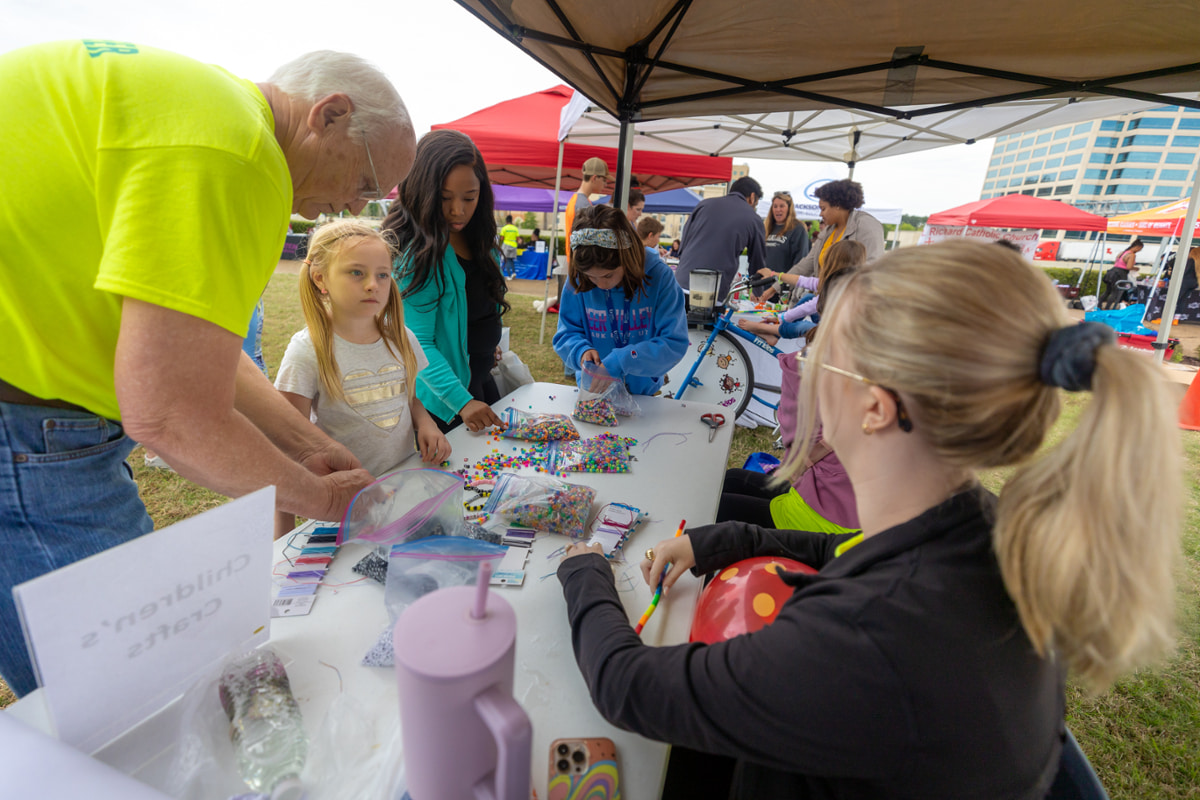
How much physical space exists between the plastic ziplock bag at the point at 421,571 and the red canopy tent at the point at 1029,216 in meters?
15.2

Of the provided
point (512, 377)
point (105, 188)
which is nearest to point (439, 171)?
point (512, 377)

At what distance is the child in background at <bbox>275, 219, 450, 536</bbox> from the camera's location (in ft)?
5.23

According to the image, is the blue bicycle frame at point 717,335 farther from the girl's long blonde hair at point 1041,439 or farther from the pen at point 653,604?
the girl's long blonde hair at point 1041,439

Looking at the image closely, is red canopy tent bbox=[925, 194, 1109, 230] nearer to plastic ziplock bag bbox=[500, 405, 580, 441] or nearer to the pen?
plastic ziplock bag bbox=[500, 405, 580, 441]

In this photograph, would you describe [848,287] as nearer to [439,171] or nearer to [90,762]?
[90,762]

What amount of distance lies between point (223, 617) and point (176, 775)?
0.62 feet

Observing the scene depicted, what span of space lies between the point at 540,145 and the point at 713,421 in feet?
15.5

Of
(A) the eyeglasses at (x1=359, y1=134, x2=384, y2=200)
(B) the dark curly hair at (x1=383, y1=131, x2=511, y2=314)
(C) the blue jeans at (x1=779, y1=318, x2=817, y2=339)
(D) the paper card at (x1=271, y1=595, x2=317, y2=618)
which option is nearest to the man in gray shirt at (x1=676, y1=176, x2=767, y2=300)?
(C) the blue jeans at (x1=779, y1=318, x2=817, y2=339)

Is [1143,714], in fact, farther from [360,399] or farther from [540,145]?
[540,145]

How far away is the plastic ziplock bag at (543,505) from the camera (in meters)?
1.26

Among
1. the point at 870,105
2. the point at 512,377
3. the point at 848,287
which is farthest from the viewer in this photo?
the point at 870,105

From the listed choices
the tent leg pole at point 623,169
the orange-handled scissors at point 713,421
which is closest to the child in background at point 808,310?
the tent leg pole at point 623,169

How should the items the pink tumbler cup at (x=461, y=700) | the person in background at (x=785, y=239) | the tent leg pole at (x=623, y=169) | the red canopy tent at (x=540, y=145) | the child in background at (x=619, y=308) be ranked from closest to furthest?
the pink tumbler cup at (x=461, y=700), the child in background at (x=619, y=308), the tent leg pole at (x=623, y=169), the red canopy tent at (x=540, y=145), the person in background at (x=785, y=239)

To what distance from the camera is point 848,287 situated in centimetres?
83
